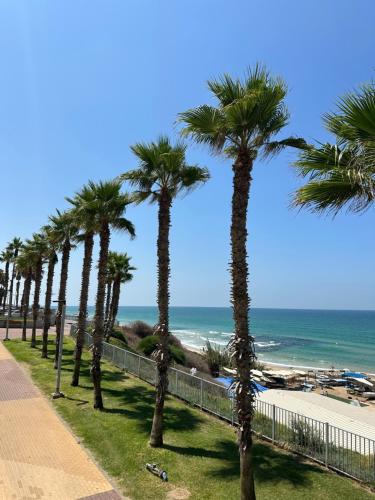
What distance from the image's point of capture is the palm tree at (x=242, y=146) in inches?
302

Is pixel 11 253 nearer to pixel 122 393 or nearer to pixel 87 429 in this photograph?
pixel 122 393

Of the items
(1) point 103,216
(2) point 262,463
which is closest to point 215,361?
(1) point 103,216

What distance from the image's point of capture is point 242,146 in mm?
8250

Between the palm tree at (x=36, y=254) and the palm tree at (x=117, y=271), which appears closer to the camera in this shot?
the palm tree at (x=36, y=254)

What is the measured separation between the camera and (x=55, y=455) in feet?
33.6

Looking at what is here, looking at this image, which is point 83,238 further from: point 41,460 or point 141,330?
point 141,330

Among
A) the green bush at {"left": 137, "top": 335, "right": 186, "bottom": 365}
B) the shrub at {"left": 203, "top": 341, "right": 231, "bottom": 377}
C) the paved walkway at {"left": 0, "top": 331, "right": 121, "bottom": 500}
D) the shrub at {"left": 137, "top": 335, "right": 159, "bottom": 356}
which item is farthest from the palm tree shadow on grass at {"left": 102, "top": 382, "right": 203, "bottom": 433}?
the shrub at {"left": 203, "top": 341, "right": 231, "bottom": 377}

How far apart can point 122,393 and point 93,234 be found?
7.39 meters

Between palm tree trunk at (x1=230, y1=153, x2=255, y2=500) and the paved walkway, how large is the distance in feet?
9.04

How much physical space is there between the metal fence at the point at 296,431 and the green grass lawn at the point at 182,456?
0.36 meters

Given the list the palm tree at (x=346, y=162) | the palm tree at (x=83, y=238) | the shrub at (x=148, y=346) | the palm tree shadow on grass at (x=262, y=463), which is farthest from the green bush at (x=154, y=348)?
the palm tree at (x=346, y=162)

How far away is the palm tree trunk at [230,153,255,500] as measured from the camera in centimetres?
760

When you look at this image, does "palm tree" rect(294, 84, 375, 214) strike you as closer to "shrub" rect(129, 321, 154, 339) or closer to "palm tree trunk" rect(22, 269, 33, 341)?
"palm tree trunk" rect(22, 269, 33, 341)

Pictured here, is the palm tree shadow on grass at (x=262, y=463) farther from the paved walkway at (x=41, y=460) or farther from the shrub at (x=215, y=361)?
the shrub at (x=215, y=361)
